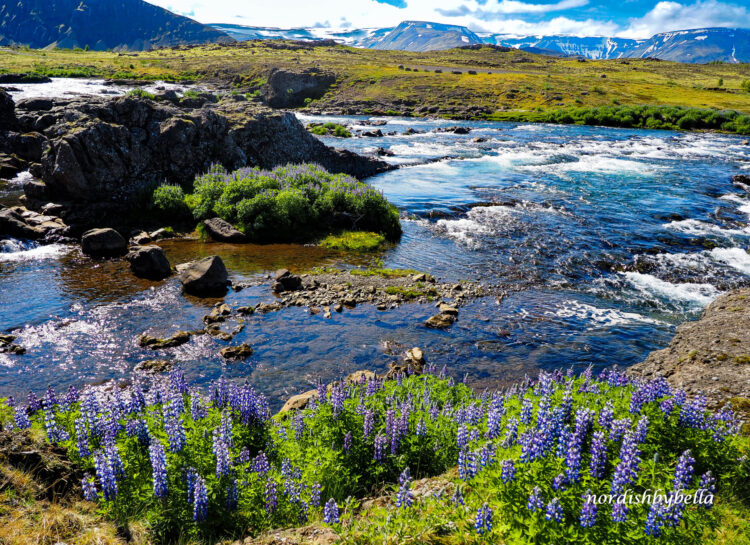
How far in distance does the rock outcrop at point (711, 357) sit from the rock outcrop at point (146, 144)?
1127 inches

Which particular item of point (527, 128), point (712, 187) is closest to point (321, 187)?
point (712, 187)

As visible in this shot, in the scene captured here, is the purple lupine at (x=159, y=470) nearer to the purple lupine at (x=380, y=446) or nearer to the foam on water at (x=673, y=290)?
the purple lupine at (x=380, y=446)

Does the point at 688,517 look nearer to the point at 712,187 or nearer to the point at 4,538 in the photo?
the point at 4,538

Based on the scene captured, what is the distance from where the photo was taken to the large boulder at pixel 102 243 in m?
21.7

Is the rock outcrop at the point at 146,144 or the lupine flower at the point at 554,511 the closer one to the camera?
the lupine flower at the point at 554,511

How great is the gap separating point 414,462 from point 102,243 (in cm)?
2062

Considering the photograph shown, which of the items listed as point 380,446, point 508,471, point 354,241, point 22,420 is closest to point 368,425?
point 380,446

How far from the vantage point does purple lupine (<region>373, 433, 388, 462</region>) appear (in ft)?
25.6

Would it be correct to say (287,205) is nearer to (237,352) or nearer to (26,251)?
(237,352)

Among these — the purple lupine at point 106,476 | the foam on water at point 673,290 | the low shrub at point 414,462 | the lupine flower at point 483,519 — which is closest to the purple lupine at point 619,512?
the low shrub at point 414,462

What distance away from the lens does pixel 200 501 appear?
611 centimetres

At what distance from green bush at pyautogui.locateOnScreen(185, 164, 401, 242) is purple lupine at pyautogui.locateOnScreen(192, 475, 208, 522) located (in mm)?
20283

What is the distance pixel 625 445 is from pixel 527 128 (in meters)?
90.3

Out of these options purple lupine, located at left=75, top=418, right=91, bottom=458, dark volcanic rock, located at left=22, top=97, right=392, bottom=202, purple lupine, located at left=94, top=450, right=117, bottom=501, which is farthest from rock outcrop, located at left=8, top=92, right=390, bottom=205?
purple lupine, located at left=94, top=450, right=117, bottom=501
